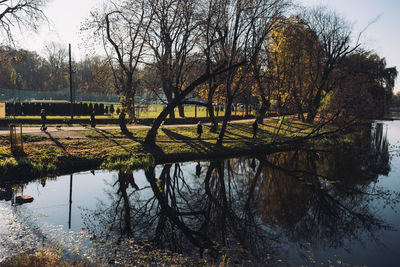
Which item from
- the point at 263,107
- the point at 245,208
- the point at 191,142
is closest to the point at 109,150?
the point at 191,142

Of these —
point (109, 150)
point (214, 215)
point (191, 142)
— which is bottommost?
point (214, 215)

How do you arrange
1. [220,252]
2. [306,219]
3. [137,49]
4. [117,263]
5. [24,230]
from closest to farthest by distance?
[117,263], [220,252], [24,230], [306,219], [137,49]

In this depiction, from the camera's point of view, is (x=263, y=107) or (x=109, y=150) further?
(x=263, y=107)

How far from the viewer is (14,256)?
24.4 ft

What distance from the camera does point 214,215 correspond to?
437 inches

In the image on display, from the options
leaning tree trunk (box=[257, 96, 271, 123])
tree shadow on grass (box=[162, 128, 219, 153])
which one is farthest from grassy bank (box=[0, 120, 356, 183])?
leaning tree trunk (box=[257, 96, 271, 123])

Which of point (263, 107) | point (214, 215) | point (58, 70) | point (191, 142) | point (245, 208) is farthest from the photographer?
point (58, 70)

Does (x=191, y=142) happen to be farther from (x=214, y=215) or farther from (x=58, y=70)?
(x=58, y=70)

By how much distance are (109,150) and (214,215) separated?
362 inches

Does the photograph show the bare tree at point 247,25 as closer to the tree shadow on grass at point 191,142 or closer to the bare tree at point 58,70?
the tree shadow on grass at point 191,142

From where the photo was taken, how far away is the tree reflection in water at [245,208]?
9.06 metres

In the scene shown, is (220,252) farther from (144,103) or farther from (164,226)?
(144,103)

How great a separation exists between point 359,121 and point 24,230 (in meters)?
21.0

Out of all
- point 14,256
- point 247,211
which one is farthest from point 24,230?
point 247,211
